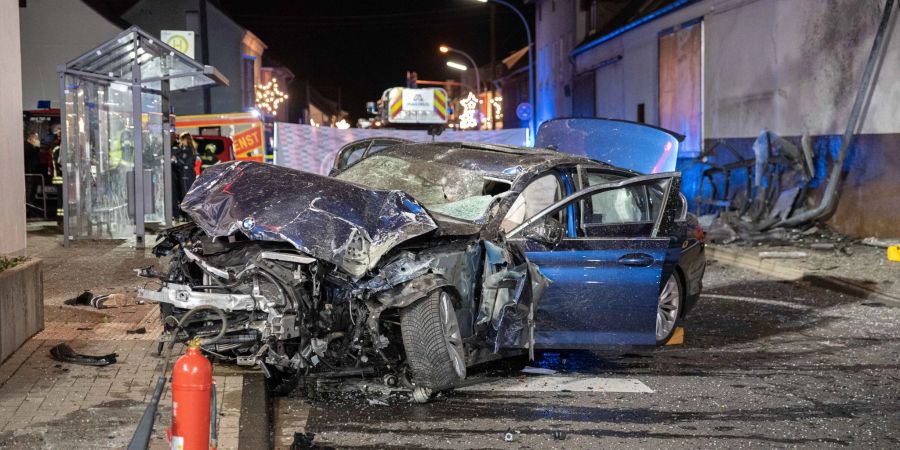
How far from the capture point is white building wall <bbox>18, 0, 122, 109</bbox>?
3750 centimetres

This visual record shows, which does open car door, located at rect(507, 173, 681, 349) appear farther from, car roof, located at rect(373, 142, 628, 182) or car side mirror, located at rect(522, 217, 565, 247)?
car roof, located at rect(373, 142, 628, 182)

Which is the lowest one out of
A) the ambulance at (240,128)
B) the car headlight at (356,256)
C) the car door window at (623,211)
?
the car headlight at (356,256)

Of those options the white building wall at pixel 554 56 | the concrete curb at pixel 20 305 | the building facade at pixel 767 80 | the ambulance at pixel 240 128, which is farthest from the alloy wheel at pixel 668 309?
the white building wall at pixel 554 56

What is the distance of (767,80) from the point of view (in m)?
21.1

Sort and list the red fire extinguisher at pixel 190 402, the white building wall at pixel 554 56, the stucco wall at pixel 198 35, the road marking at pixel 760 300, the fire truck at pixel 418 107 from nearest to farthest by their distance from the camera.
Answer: the red fire extinguisher at pixel 190 402
the road marking at pixel 760 300
the fire truck at pixel 418 107
the white building wall at pixel 554 56
the stucco wall at pixel 198 35

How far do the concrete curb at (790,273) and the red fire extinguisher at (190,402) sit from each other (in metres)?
9.54

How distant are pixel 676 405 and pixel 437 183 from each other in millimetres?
2551

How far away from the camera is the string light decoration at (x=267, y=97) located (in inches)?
2064

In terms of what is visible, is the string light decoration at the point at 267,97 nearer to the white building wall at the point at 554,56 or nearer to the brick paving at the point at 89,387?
the white building wall at the point at 554,56

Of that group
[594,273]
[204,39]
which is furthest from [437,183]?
[204,39]

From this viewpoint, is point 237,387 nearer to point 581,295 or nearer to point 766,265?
point 581,295

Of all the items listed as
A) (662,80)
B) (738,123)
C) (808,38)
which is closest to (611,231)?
(808,38)

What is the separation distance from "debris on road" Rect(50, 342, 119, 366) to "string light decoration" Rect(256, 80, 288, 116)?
44.8m

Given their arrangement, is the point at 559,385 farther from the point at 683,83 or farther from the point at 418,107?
the point at 683,83
